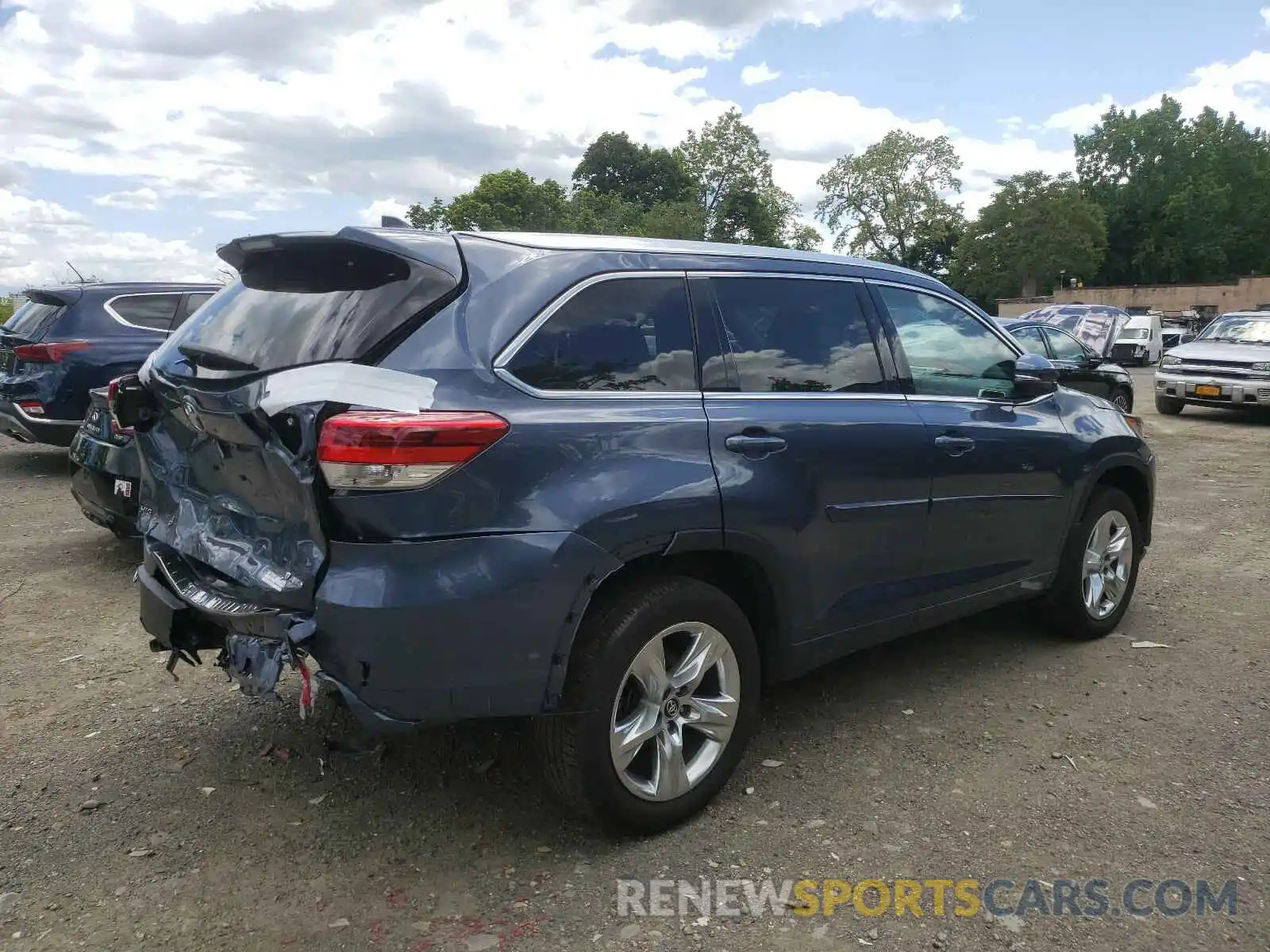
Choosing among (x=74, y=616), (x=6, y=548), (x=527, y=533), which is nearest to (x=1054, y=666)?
(x=527, y=533)

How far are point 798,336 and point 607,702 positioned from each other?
4.95 ft

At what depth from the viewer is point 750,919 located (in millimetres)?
2639

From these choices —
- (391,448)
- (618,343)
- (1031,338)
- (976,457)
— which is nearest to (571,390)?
(618,343)

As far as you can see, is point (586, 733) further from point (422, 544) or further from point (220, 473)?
point (220, 473)

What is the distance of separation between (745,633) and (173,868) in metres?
1.83

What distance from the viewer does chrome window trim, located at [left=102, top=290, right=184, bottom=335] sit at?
8.33 m

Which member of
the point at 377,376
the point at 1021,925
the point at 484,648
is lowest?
the point at 1021,925

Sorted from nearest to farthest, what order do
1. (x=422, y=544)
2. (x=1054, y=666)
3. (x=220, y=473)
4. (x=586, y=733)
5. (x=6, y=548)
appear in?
(x=422, y=544) → (x=586, y=733) → (x=220, y=473) → (x=1054, y=666) → (x=6, y=548)

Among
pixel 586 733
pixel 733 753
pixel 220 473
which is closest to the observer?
pixel 586 733

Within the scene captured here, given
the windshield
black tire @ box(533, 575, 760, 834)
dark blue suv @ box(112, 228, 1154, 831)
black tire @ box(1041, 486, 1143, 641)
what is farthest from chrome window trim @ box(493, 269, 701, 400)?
the windshield

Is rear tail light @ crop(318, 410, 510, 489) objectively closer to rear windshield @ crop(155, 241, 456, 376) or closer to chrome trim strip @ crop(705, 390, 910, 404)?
rear windshield @ crop(155, 241, 456, 376)

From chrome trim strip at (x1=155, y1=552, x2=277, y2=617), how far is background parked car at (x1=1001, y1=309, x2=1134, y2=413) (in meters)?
11.5

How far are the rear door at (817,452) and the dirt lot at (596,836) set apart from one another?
0.59 m

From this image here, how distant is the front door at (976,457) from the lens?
12.9 ft
